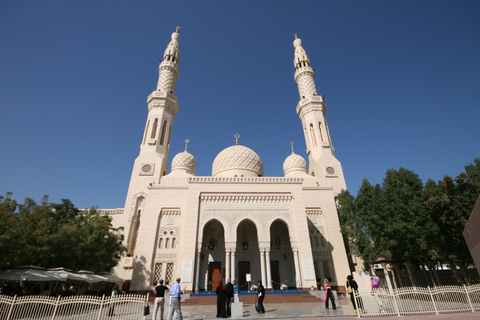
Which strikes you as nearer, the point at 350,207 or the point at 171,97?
the point at 350,207

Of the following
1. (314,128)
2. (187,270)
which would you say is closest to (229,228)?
(187,270)

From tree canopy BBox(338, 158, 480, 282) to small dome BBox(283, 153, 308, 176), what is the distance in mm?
6846

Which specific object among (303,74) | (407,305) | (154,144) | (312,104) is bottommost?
(407,305)

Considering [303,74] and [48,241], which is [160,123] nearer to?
[48,241]

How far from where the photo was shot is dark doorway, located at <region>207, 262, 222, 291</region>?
17.4 metres

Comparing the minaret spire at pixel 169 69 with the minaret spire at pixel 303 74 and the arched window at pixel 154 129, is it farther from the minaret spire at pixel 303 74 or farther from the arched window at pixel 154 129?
the minaret spire at pixel 303 74

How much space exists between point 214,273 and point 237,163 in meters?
10.2

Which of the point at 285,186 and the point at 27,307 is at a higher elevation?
the point at 285,186

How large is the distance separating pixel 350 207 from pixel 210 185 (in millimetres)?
10307

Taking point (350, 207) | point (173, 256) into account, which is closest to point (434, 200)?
point (350, 207)

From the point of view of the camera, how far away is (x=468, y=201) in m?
11.5

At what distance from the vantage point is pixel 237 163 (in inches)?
955

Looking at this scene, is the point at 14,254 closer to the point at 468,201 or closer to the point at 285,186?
the point at 285,186

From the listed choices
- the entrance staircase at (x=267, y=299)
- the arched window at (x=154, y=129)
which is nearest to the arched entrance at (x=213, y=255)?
the entrance staircase at (x=267, y=299)
